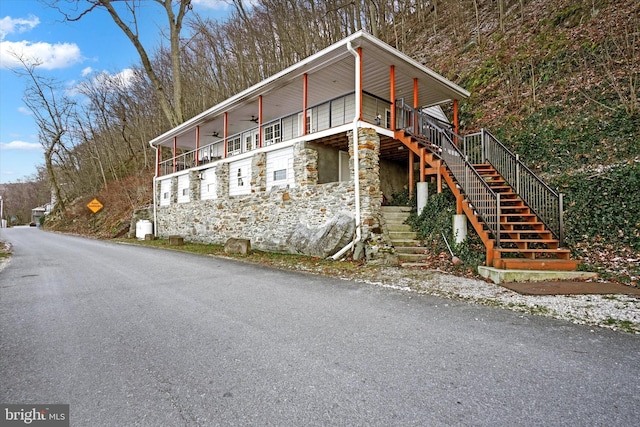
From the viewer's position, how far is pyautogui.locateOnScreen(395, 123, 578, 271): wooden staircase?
631 centimetres

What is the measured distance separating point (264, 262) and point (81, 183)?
4031 centimetres

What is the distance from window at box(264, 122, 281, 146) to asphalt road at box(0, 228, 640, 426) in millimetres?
12251

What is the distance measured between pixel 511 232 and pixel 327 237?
481cm

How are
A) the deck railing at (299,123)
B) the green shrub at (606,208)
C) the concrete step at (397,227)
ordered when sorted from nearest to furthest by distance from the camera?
1. the green shrub at (606,208)
2. the concrete step at (397,227)
3. the deck railing at (299,123)

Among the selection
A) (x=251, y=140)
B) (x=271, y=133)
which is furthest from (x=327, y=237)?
(x=251, y=140)

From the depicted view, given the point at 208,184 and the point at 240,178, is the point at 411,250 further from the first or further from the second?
the point at 208,184

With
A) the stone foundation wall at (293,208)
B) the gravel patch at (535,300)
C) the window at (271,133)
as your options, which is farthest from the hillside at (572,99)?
the window at (271,133)

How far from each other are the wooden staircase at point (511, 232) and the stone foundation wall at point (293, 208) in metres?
2.03

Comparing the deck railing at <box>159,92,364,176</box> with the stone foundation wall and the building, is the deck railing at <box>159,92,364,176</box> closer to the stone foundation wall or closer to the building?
the building

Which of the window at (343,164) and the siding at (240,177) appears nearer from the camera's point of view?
the window at (343,164)

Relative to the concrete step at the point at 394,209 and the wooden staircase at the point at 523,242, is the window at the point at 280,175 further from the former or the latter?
the wooden staircase at the point at 523,242

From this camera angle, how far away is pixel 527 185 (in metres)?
7.91

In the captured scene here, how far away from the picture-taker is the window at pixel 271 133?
53.5ft

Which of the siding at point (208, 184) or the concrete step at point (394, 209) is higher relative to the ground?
the siding at point (208, 184)
